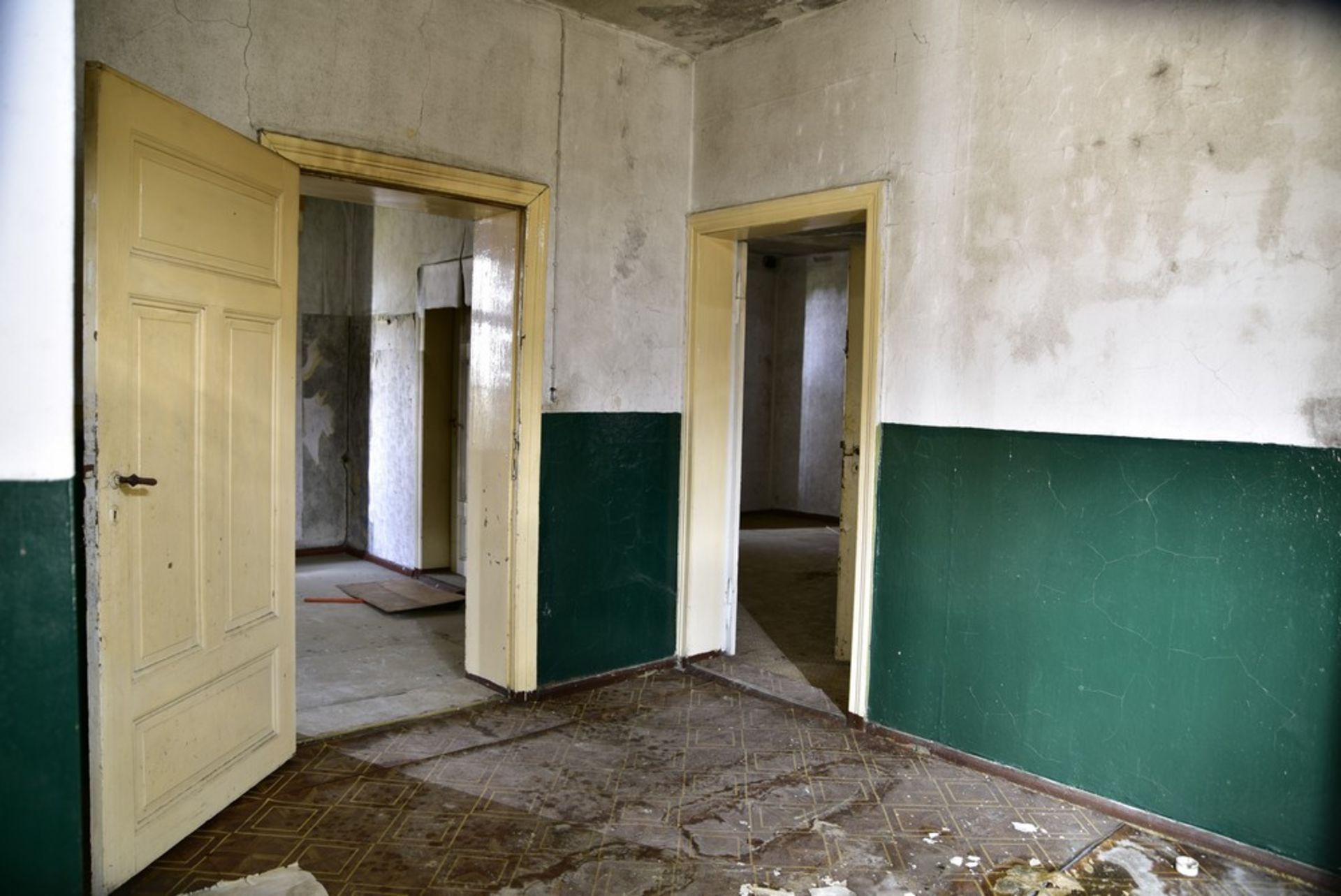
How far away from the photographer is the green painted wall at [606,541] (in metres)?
4.54

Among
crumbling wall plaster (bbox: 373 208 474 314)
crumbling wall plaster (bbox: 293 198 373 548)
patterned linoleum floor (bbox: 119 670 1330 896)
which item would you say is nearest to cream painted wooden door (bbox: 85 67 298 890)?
patterned linoleum floor (bbox: 119 670 1330 896)

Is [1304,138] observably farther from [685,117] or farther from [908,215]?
[685,117]

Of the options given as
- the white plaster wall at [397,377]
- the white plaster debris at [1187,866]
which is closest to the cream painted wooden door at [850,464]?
the white plaster debris at [1187,866]

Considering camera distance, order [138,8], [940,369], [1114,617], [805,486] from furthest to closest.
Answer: [805,486] → [940,369] → [1114,617] → [138,8]

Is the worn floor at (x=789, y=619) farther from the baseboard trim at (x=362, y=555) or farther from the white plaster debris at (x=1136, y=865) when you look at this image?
the baseboard trim at (x=362, y=555)

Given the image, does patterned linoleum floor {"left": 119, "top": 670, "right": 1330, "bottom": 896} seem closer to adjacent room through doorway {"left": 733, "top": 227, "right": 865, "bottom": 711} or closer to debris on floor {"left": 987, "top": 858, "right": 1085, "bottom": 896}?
debris on floor {"left": 987, "top": 858, "right": 1085, "bottom": 896}

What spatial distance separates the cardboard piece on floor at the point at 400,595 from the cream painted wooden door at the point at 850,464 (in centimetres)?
288

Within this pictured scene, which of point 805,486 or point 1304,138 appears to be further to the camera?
point 805,486

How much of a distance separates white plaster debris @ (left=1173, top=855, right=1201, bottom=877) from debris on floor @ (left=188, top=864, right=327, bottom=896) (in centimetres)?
276

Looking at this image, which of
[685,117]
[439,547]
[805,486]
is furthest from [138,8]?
[805,486]

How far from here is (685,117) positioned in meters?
4.98

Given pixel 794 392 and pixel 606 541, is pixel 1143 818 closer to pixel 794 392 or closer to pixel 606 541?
pixel 606 541

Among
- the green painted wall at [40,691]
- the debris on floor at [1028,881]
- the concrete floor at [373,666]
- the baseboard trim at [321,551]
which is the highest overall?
the green painted wall at [40,691]

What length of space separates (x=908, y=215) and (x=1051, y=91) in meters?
0.73
